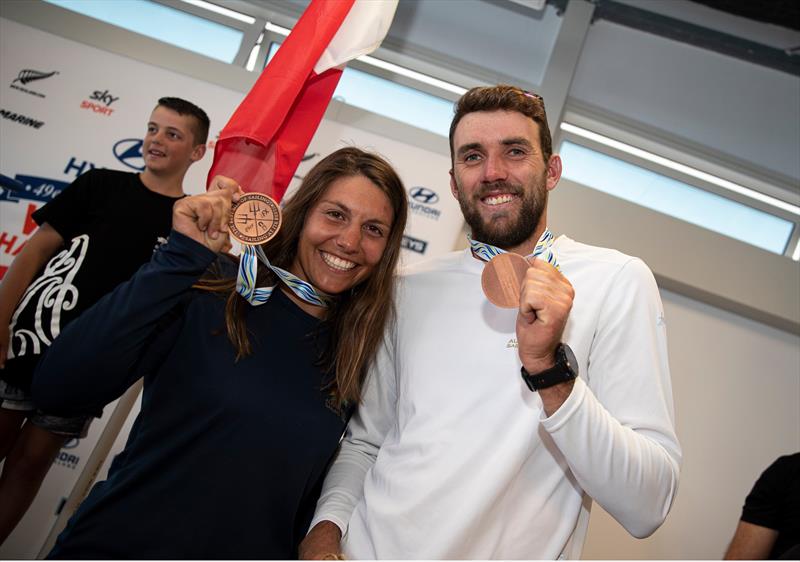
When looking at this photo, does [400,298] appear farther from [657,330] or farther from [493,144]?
[657,330]

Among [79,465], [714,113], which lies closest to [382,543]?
[79,465]

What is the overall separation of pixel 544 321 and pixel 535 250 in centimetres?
47

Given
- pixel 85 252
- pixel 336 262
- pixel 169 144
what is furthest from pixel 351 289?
pixel 169 144

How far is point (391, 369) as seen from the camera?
79.7 inches

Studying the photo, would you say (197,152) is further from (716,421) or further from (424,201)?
(716,421)

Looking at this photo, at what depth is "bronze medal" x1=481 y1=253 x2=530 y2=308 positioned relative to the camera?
1589 millimetres

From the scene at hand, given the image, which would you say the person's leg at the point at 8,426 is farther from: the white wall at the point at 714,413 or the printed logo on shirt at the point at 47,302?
the white wall at the point at 714,413

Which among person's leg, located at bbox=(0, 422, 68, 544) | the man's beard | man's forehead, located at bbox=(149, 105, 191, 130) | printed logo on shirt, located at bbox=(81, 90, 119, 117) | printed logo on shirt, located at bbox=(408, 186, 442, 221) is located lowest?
person's leg, located at bbox=(0, 422, 68, 544)

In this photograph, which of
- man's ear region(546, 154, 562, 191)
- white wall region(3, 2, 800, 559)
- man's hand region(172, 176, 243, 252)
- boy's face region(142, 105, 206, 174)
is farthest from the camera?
white wall region(3, 2, 800, 559)

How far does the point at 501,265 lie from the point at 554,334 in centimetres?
28

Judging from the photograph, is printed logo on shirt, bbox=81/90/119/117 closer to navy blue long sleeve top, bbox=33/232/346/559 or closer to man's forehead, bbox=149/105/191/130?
man's forehead, bbox=149/105/191/130

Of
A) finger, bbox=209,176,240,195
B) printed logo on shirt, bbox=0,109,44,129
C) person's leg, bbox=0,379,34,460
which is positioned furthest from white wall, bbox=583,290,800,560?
printed logo on shirt, bbox=0,109,44,129

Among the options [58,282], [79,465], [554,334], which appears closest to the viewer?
[554,334]

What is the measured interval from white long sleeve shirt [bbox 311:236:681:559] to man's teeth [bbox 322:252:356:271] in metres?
0.32
